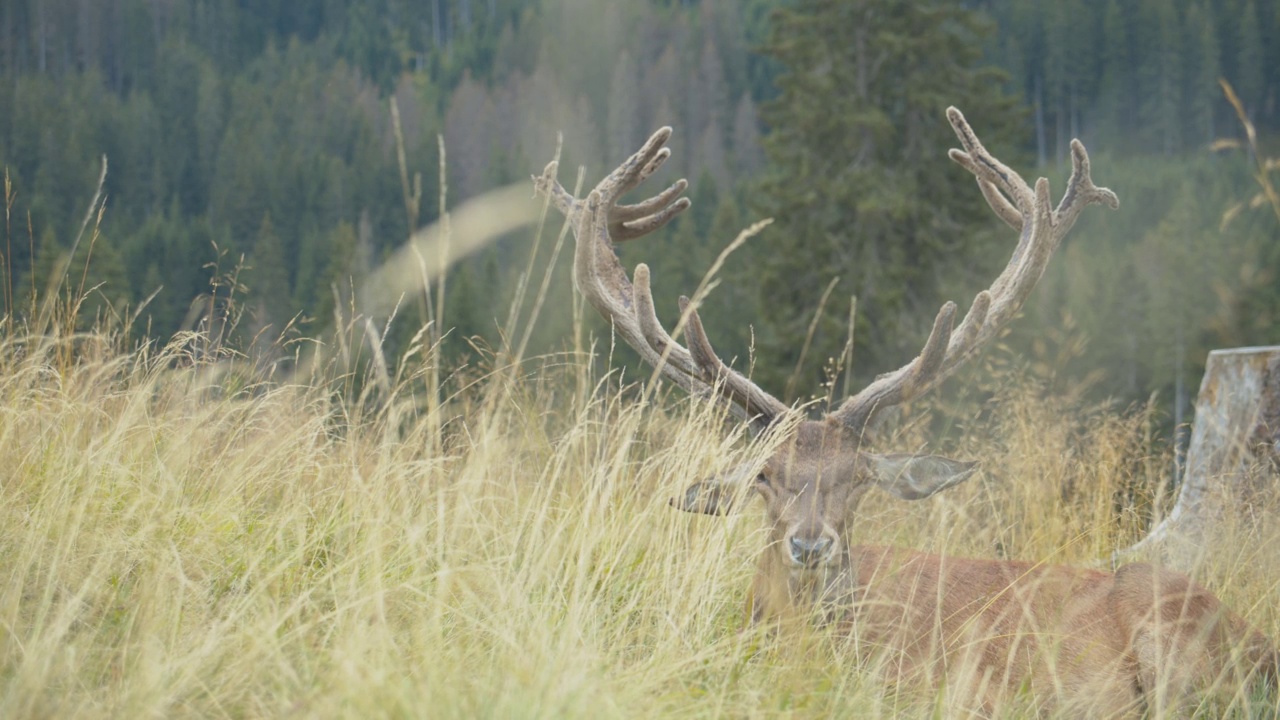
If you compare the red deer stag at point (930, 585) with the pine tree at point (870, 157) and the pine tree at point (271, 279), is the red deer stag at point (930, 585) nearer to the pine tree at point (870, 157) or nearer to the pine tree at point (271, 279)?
the pine tree at point (870, 157)

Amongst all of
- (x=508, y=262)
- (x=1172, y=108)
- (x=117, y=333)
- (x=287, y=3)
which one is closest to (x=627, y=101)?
(x=508, y=262)

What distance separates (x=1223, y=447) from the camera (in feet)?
19.9

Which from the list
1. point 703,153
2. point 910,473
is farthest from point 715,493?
point 703,153

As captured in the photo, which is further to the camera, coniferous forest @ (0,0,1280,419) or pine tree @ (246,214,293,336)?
pine tree @ (246,214,293,336)

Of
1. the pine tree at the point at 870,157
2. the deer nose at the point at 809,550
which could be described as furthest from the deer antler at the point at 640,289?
the pine tree at the point at 870,157

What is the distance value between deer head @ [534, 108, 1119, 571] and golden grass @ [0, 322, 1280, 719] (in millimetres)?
179

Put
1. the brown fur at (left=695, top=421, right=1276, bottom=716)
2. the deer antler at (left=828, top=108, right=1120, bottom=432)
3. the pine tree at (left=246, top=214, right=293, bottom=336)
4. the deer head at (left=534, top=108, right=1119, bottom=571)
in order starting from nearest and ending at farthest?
the brown fur at (left=695, top=421, right=1276, bottom=716)
the deer head at (left=534, top=108, right=1119, bottom=571)
the deer antler at (left=828, top=108, right=1120, bottom=432)
the pine tree at (left=246, top=214, right=293, bottom=336)

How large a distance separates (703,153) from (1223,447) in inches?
3074

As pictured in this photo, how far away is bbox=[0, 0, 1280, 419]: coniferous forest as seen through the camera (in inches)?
837

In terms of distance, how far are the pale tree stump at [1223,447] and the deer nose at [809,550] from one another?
2.37 metres

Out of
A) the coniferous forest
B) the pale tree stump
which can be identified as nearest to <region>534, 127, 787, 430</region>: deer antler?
the coniferous forest

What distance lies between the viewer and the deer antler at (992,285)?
4.32 m

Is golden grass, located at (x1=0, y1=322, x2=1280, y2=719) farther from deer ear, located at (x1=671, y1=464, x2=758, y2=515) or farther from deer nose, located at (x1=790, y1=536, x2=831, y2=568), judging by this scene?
deer nose, located at (x1=790, y1=536, x2=831, y2=568)

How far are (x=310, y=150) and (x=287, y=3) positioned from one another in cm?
5308
